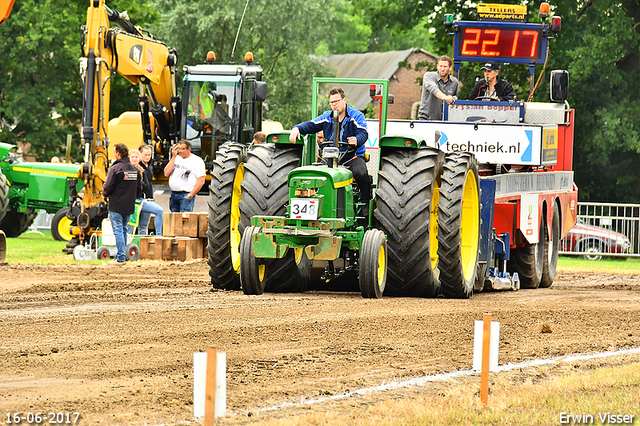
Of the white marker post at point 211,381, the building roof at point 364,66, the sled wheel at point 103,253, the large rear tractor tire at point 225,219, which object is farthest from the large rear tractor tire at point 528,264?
the building roof at point 364,66

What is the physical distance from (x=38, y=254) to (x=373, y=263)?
10.6 metres

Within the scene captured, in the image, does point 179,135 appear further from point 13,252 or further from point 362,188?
point 362,188

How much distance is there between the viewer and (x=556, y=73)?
1495 cm

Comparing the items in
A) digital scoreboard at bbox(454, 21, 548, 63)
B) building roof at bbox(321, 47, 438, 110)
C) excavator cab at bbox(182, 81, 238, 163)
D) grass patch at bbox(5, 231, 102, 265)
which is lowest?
grass patch at bbox(5, 231, 102, 265)

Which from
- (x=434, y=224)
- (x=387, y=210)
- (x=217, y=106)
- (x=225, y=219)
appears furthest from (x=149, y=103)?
(x=387, y=210)

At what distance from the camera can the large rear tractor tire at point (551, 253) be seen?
16.0 m

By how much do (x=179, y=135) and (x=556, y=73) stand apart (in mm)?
9116

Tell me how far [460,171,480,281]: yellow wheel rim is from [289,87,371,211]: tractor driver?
177 centimetres

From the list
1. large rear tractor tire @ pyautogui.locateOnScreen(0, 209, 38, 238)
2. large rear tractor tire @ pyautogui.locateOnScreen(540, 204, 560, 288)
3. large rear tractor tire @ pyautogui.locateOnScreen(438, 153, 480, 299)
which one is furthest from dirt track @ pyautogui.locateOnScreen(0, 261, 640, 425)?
large rear tractor tire @ pyautogui.locateOnScreen(0, 209, 38, 238)

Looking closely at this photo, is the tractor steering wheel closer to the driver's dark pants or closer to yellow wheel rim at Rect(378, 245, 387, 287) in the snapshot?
the driver's dark pants

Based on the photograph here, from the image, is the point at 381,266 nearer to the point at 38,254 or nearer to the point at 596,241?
the point at 38,254

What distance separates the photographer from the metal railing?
88.1 feet

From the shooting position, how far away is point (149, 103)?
21.3 meters

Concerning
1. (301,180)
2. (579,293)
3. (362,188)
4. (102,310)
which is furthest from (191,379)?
(579,293)
